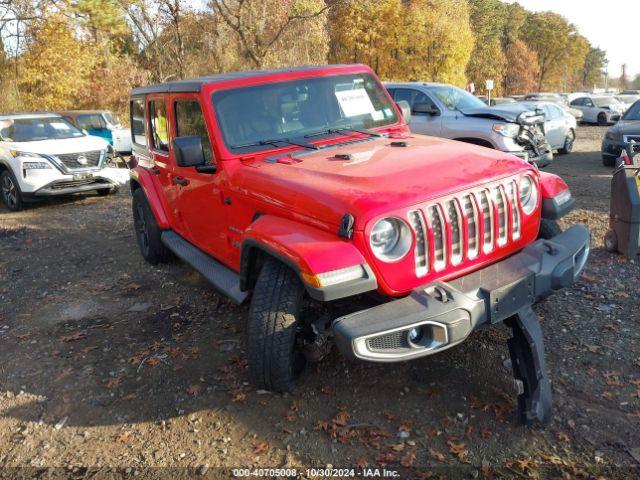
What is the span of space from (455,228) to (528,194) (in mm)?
768

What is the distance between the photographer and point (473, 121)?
10.2 m

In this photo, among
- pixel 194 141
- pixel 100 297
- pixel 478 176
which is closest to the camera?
pixel 478 176

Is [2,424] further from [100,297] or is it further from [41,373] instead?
[100,297]

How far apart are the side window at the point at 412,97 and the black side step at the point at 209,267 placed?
6792 millimetres

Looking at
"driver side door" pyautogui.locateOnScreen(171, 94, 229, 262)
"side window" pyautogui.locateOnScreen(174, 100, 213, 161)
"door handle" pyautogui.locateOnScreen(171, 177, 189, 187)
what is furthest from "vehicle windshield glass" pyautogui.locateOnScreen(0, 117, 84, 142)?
"side window" pyautogui.locateOnScreen(174, 100, 213, 161)

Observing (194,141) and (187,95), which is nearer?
(194,141)

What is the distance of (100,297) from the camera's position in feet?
18.8

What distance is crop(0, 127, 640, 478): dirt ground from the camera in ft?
10.0

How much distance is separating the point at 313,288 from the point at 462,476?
1.21m

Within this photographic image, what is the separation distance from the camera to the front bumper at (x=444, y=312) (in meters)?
2.83

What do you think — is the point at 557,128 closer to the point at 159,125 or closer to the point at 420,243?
the point at 159,125

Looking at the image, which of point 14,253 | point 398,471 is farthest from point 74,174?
point 398,471

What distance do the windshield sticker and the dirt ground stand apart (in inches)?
77.0

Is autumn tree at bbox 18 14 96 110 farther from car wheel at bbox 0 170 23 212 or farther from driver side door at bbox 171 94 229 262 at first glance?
driver side door at bbox 171 94 229 262
